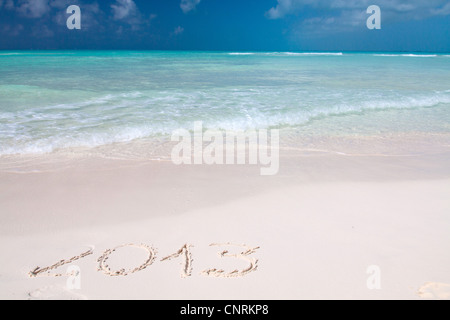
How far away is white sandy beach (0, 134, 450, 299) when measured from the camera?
92.0 inches

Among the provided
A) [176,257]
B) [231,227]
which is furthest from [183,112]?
[176,257]

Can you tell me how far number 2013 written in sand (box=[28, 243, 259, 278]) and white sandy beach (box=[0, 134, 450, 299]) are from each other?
0.02 metres

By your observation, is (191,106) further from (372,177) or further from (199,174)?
(372,177)

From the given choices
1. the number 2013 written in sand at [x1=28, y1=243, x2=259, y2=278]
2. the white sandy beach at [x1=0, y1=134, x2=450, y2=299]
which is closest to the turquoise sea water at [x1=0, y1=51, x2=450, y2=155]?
the white sandy beach at [x1=0, y1=134, x2=450, y2=299]

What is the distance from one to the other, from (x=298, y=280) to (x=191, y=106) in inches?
275

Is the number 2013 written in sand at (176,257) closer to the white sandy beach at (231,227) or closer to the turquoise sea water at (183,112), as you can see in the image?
the white sandy beach at (231,227)

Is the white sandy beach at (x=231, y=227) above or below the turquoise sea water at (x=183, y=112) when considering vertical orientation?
below

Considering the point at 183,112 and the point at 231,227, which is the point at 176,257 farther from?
the point at 183,112

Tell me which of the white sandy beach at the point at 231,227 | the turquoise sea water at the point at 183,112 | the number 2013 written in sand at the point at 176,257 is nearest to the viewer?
the white sandy beach at the point at 231,227

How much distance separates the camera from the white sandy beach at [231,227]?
234cm

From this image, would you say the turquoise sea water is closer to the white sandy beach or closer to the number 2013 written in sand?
the white sandy beach

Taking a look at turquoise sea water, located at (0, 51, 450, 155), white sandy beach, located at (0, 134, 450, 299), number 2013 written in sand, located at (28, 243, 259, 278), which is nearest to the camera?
white sandy beach, located at (0, 134, 450, 299)

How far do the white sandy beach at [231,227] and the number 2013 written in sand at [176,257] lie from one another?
2 cm

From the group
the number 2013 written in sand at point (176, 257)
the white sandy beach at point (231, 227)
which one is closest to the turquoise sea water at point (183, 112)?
the white sandy beach at point (231, 227)
